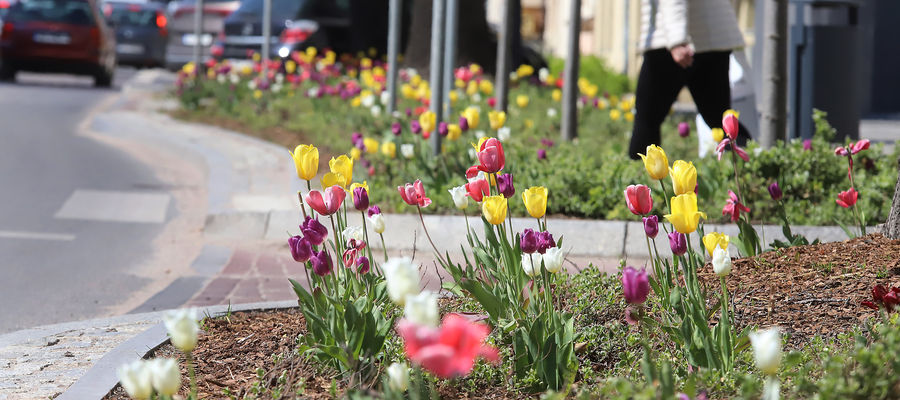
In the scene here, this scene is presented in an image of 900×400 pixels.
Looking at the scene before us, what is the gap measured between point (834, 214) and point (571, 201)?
4.39 ft

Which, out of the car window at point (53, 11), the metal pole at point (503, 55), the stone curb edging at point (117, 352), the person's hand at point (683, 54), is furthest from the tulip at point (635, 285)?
the car window at point (53, 11)

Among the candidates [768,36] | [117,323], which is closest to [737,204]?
[117,323]

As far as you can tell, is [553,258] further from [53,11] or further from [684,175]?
[53,11]

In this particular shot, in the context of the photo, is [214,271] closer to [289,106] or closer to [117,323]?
[117,323]

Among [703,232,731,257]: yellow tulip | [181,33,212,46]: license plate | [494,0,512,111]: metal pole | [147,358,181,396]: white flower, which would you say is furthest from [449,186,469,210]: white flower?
[181,33,212,46]: license plate

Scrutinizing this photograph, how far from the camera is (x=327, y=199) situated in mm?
3562

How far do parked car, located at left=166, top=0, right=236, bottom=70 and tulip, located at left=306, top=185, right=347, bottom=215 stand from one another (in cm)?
2096

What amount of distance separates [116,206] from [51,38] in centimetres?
1314

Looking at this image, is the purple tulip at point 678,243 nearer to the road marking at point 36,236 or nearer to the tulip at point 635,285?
the tulip at point 635,285

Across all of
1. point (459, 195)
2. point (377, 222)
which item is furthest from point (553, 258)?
point (377, 222)

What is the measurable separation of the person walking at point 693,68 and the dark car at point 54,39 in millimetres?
15814

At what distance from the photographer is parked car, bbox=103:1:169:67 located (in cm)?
2925

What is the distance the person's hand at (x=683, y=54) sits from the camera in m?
6.80

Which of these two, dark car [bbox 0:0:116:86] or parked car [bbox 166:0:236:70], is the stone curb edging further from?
parked car [bbox 166:0:236:70]
